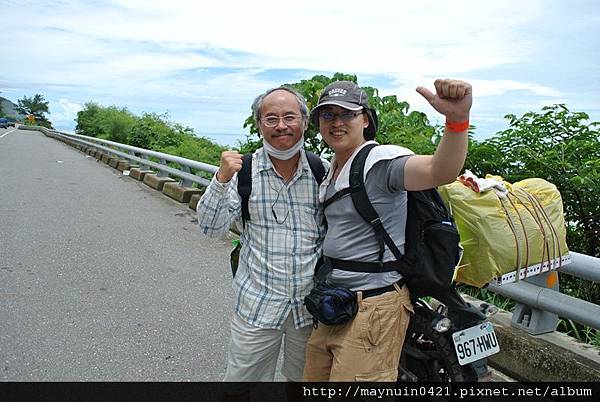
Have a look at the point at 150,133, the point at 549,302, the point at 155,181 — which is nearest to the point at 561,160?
the point at 549,302

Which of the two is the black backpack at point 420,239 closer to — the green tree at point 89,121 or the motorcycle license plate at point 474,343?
the motorcycle license plate at point 474,343

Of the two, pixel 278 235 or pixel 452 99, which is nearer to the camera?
pixel 452 99

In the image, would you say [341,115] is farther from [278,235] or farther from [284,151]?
[278,235]

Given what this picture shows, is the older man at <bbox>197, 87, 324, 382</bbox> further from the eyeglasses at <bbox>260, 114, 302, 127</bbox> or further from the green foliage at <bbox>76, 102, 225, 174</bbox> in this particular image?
the green foliage at <bbox>76, 102, 225, 174</bbox>

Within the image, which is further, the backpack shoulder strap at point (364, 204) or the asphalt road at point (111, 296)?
the asphalt road at point (111, 296)

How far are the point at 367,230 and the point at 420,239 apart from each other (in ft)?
0.75

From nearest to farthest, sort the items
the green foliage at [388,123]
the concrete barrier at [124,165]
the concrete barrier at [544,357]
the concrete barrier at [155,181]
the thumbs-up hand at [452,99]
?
the thumbs-up hand at [452,99] < the concrete barrier at [544,357] < the green foliage at [388,123] < the concrete barrier at [155,181] < the concrete barrier at [124,165]

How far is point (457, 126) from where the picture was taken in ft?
5.90

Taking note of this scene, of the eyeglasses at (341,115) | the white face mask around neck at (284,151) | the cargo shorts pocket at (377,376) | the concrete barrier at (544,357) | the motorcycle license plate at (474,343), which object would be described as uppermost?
the eyeglasses at (341,115)

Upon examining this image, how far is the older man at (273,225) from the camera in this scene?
2.43 meters

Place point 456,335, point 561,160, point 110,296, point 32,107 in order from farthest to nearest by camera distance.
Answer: point 32,107
point 110,296
point 561,160
point 456,335

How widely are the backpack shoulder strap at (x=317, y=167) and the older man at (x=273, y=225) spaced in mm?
27

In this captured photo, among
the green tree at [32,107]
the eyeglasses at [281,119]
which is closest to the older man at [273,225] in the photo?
the eyeglasses at [281,119]

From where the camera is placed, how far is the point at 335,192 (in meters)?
2.31
